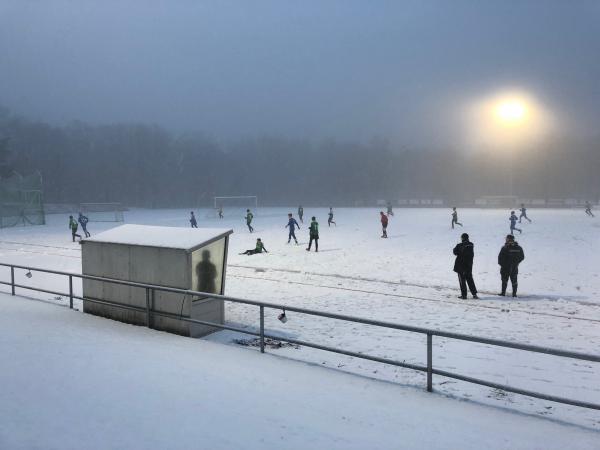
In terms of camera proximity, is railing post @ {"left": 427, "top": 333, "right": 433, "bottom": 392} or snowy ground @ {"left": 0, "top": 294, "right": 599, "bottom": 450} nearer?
snowy ground @ {"left": 0, "top": 294, "right": 599, "bottom": 450}

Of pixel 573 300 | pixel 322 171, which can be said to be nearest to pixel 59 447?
pixel 573 300

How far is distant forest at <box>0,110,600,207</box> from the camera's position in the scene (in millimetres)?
107000

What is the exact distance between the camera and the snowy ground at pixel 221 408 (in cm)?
445

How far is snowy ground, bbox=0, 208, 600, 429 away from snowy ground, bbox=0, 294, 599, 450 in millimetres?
1276

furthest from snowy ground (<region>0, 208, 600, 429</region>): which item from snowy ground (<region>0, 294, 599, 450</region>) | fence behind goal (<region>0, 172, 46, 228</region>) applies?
fence behind goal (<region>0, 172, 46, 228</region>)

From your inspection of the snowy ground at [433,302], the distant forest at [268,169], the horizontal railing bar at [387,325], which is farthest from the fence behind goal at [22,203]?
the distant forest at [268,169]

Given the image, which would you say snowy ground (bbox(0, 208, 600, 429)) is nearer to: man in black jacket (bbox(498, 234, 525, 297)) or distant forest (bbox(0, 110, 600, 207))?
man in black jacket (bbox(498, 234, 525, 297))

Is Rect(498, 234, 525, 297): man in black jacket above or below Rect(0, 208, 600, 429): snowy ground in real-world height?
above

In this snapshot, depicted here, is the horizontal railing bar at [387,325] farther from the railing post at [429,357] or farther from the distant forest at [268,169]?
the distant forest at [268,169]

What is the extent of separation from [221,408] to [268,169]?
135 meters

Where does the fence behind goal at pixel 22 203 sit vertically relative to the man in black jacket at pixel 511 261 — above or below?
above

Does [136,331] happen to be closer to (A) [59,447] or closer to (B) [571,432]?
(A) [59,447]

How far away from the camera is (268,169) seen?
456 feet

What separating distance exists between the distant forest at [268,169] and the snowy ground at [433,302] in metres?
68.5
